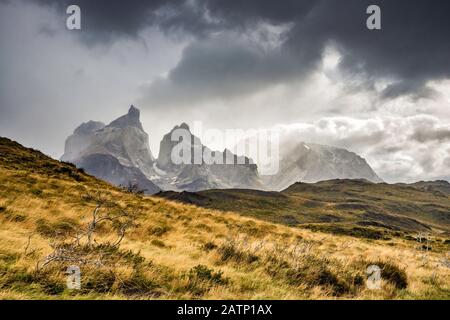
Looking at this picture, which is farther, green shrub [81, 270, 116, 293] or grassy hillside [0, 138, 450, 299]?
grassy hillside [0, 138, 450, 299]

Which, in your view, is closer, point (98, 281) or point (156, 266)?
point (98, 281)

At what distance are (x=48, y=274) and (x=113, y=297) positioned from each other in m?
1.78

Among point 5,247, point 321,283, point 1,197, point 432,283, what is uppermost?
point 1,197

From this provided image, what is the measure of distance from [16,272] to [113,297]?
2.35 m

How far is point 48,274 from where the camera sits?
7527 mm

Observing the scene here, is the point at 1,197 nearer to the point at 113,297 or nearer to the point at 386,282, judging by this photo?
the point at 113,297

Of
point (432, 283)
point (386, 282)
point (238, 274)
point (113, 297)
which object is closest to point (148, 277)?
point (113, 297)

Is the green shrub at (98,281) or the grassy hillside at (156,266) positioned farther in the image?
the grassy hillside at (156,266)
